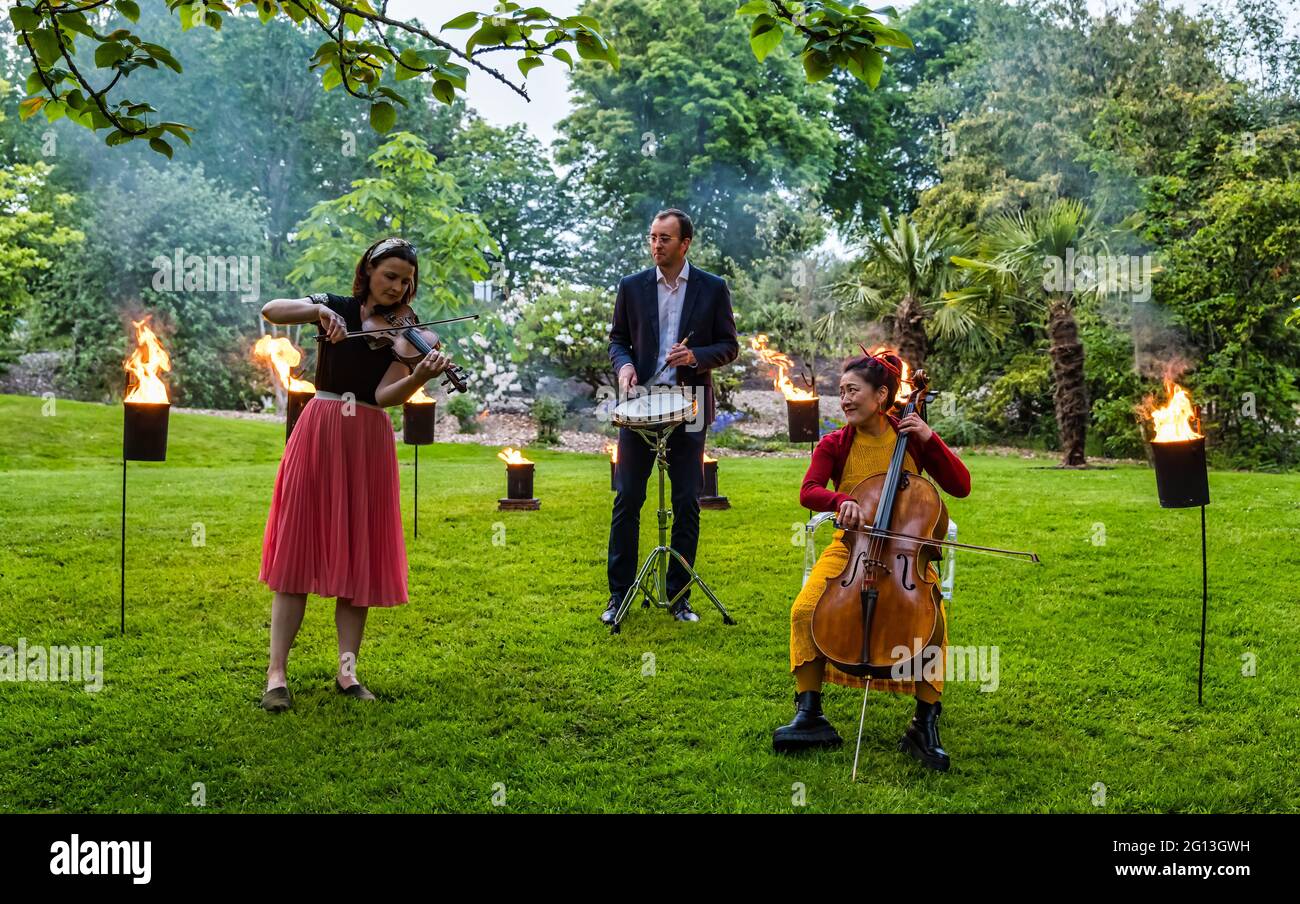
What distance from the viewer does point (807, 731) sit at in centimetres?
342

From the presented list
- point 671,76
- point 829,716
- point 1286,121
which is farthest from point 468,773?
point 671,76

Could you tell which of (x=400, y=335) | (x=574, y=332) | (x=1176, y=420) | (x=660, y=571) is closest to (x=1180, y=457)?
(x=1176, y=420)

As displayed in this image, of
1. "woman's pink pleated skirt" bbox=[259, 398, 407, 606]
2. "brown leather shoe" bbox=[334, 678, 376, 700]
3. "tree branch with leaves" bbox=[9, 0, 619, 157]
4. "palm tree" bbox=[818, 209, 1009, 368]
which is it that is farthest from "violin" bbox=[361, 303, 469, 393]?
"palm tree" bbox=[818, 209, 1009, 368]

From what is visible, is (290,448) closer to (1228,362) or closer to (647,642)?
(647,642)

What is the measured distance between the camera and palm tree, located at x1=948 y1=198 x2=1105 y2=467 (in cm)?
1248

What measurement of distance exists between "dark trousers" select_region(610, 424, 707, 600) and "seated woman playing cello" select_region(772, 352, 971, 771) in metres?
1.36

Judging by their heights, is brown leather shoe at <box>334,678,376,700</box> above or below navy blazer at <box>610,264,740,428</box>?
below

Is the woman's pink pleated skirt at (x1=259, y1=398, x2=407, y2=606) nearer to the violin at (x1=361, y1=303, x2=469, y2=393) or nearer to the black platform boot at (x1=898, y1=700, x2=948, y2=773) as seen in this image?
the violin at (x1=361, y1=303, x2=469, y2=393)

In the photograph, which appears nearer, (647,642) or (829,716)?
(829,716)

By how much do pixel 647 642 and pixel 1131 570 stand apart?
3.33 meters

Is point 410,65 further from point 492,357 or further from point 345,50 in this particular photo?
point 492,357

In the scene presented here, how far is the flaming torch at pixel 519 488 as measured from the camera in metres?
8.45

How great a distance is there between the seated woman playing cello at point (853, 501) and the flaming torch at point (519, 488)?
16.6 feet
